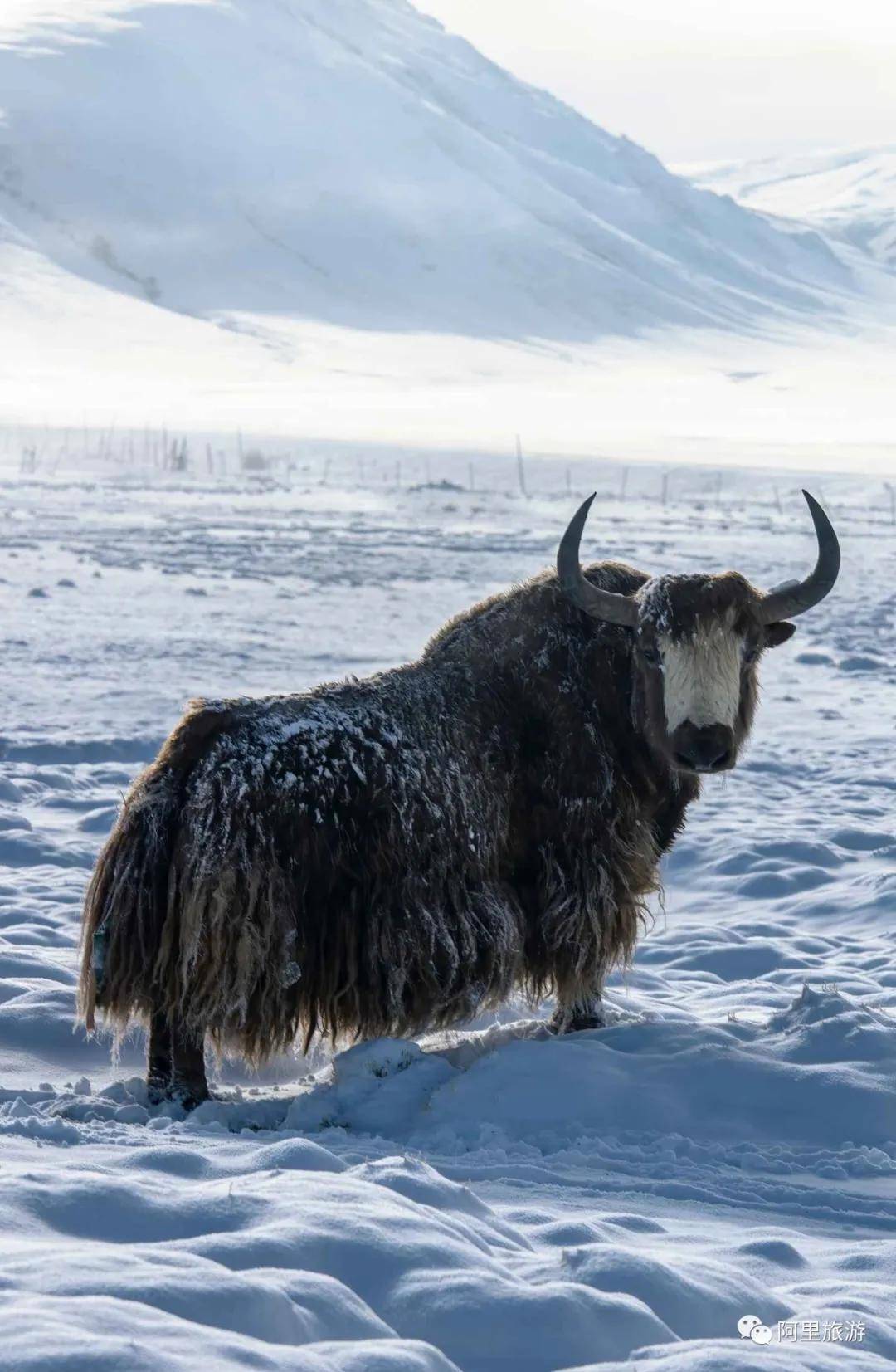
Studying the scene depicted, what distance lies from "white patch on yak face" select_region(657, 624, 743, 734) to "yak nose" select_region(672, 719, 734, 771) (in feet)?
0.08

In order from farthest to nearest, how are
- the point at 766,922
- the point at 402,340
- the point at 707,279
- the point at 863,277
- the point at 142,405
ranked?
the point at 863,277, the point at 707,279, the point at 402,340, the point at 142,405, the point at 766,922

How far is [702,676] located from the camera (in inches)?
173

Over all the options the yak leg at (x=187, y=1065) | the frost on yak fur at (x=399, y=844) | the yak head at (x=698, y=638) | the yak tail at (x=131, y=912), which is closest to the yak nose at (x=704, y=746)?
the yak head at (x=698, y=638)

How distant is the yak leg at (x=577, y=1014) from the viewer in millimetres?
4516

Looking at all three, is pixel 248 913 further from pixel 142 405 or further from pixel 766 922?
pixel 142 405

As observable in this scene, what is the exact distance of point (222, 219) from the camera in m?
147

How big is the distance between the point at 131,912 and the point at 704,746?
1430mm

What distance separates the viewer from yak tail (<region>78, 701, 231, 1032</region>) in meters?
4.00

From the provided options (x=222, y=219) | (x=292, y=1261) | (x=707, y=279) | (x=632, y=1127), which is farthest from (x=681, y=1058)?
(x=707, y=279)

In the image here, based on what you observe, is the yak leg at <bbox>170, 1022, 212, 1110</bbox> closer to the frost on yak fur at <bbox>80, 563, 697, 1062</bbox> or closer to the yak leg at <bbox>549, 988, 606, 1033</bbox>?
the frost on yak fur at <bbox>80, 563, 697, 1062</bbox>

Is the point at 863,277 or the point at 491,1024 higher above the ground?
the point at 863,277

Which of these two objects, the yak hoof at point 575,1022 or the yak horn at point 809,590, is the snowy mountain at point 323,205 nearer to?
the yak horn at point 809,590

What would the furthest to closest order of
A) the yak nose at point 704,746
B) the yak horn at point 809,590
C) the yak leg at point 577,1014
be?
the yak horn at point 809,590 → the yak leg at point 577,1014 → the yak nose at point 704,746

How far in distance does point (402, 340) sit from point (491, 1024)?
12136 centimetres
